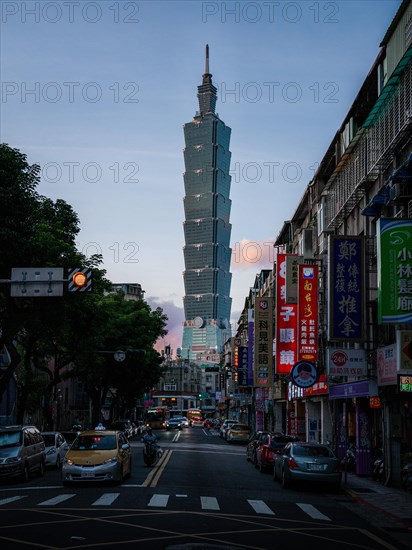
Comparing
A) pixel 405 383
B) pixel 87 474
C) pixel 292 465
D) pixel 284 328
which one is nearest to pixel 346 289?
pixel 405 383

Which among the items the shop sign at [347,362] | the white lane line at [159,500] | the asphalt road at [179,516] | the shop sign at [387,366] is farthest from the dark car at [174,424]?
the white lane line at [159,500]

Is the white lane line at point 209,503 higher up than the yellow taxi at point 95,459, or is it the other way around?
the yellow taxi at point 95,459

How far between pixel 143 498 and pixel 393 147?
48.5 ft

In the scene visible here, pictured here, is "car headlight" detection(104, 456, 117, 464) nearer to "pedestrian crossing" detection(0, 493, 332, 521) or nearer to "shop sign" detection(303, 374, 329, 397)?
"pedestrian crossing" detection(0, 493, 332, 521)

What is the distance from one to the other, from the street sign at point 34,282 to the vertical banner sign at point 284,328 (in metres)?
26.5

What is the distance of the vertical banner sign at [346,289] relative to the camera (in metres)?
30.0

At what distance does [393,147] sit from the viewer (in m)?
27.7

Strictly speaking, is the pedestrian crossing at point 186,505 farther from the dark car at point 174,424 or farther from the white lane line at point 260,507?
the dark car at point 174,424

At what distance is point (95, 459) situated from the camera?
79.9ft

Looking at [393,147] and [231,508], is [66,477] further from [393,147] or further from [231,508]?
[393,147]

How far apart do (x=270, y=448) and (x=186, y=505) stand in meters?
13.8

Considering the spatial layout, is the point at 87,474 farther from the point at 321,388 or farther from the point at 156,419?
the point at 156,419

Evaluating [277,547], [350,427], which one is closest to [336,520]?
[277,547]

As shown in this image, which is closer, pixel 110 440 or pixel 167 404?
pixel 110 440
